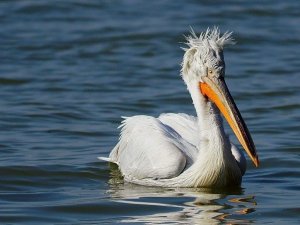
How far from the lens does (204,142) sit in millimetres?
7570

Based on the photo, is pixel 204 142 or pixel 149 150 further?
pixel 149 150

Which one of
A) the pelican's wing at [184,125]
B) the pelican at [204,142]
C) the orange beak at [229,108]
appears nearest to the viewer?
the orange beak at [229,108]

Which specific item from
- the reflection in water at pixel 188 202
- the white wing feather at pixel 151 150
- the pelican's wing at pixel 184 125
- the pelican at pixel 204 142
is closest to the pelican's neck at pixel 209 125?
the pelican at pixel 204 142

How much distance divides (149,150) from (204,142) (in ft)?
1.66

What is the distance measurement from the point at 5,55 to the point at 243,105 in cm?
405

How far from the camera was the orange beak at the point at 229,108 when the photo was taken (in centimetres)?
736

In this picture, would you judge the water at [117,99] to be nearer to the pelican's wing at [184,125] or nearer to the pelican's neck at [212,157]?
the pelican's neck at [212,157]

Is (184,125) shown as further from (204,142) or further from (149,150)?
(204,142)

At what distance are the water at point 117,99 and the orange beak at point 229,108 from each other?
389 mm

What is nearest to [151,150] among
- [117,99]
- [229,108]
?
[229,108]

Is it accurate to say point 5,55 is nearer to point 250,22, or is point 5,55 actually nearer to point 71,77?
point 71,77

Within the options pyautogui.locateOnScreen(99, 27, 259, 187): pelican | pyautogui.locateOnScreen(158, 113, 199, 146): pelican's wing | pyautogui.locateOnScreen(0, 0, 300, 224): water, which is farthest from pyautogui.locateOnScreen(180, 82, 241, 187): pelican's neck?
pyautogui.locateOnScreen(158, 113, 199, 146): pelican's wing

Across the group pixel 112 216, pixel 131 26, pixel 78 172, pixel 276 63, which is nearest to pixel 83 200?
pixel 112 216

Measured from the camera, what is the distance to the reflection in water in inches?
263
